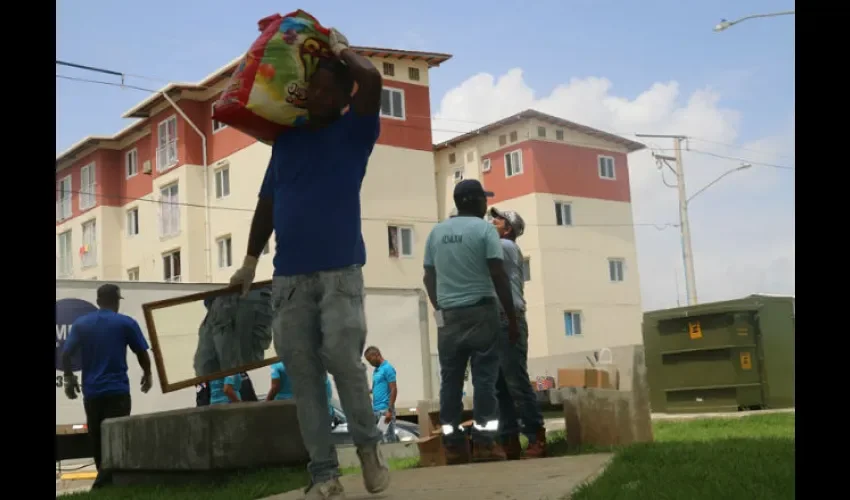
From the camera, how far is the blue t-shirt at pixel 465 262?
6523mm

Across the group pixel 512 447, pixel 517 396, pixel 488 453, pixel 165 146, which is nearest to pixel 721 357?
pixel 517 396

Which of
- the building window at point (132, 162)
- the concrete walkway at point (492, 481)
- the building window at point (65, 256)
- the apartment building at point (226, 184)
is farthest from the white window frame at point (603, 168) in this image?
the concrete walkway at point (492, 481)

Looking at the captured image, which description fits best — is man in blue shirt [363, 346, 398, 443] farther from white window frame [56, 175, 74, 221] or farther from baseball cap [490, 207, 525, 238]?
white window frame [56, 175, 74, 221]

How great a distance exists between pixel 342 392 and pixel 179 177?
38111mm

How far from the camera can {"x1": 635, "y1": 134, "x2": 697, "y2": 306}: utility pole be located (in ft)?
115

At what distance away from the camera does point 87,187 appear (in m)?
50.2

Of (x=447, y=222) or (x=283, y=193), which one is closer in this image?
(x=283, y=193)

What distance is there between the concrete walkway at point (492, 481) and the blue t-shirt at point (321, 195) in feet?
3.55

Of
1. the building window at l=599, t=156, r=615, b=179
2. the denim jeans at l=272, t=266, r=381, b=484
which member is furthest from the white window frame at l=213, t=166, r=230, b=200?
the denim jeans at l=272, t=266, r=381, b=484

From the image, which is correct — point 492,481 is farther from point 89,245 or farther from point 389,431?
point 89,245

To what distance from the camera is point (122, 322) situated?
27.3ft

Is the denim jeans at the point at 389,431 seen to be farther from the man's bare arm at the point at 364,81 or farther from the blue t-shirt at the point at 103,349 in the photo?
the man's bare arm at the point at 364,81
